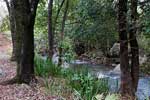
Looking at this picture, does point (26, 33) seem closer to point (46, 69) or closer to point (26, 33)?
point (26, 33)

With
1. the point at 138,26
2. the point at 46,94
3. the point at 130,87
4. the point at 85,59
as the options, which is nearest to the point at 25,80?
the point at 46,94

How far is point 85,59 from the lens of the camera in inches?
886

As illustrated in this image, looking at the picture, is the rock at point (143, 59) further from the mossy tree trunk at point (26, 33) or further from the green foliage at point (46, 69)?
the mossy tree trunk at point (26, 33)

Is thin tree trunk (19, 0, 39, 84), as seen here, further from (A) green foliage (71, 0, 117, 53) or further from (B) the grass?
(A) green foliage (71, 0, 117, 53)

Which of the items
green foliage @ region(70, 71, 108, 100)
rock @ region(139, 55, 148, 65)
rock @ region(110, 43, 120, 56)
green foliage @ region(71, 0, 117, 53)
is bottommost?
rock @ region(139, 55, 148, 65)

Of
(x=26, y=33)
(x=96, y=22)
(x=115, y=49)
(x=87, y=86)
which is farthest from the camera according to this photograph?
(x=115, y=49)

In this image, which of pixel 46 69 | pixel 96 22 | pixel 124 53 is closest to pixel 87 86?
pixel 124 53

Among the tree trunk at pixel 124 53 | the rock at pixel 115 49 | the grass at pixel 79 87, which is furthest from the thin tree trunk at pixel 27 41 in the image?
the rock at pixel 115 49

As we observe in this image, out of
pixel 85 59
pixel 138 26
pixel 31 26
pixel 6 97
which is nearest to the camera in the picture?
pixel 138 26

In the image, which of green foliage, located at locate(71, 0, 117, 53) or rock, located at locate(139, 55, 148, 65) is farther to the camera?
rock, located at locate(139, 55, 148, 65)

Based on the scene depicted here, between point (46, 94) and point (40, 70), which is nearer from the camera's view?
point (46, 94)

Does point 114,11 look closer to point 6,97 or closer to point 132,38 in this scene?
point 132,38

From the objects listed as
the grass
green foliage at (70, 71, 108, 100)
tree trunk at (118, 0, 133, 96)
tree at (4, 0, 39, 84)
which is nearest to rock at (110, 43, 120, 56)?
tree trunk at (118, 0, 133, 96)

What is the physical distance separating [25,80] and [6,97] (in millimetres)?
1282
